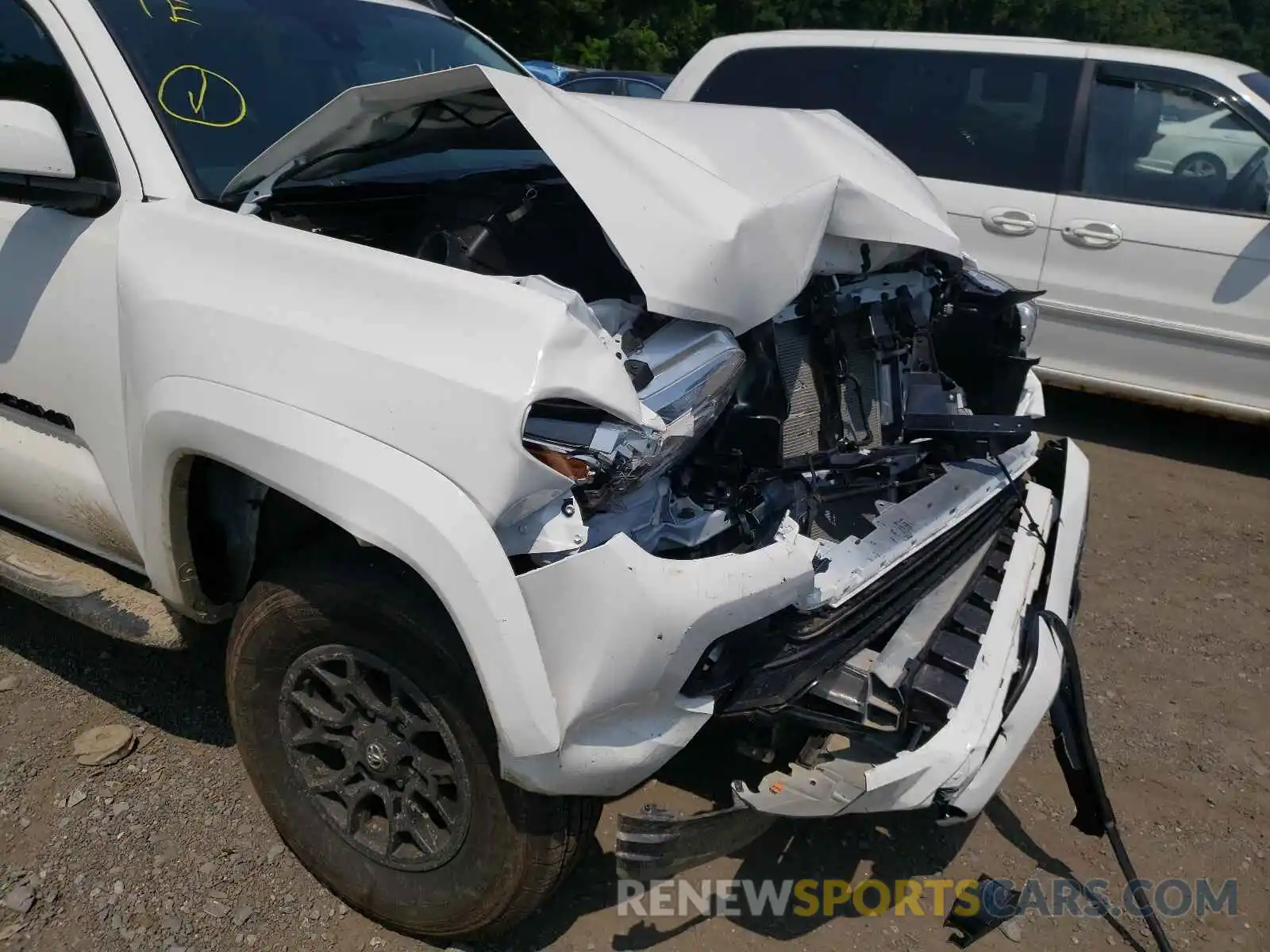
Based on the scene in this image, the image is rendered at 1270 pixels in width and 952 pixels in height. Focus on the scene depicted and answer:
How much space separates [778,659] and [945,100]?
4.20 meters

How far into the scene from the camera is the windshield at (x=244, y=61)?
90.4 inches

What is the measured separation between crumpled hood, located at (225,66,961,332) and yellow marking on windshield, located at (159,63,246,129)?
0.88 feet

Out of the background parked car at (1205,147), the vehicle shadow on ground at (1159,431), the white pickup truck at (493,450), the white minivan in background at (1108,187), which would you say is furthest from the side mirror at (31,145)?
the background parked car at (1205,147)

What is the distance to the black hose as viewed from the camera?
2143 millimetres

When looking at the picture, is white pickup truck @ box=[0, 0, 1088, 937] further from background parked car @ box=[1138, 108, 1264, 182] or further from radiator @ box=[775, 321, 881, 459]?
background parked car @ box=[1138, 108, 1264, 182]

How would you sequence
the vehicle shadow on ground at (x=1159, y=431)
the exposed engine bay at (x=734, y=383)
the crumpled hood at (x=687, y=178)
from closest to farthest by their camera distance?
the exposed engine bay at (x=734, y=383), the crumpled hood at (x=687, y=178), the vehicle shadow on ground at (x=1159, y=431)

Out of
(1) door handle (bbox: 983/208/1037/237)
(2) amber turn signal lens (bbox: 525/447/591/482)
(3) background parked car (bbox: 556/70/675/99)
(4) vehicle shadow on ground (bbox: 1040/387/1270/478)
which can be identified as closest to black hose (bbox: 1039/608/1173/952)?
(2) amber turn signal lens (bbox: 525/447/591/482)

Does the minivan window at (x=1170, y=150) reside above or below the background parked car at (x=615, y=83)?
above

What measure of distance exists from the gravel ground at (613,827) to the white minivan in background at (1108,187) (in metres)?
1.58

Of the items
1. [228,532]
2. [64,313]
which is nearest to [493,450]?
[228,532]

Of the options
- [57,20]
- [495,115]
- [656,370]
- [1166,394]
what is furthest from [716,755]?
[1166,394]

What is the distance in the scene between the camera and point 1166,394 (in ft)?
15.3

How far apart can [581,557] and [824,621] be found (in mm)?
575

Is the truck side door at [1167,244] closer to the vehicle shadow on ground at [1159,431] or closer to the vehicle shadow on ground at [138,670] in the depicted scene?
the vehicle shadow on ground at [1159,431]
